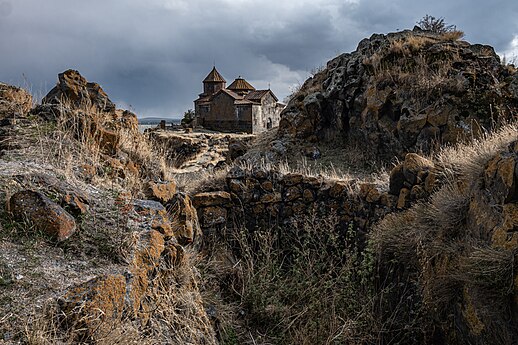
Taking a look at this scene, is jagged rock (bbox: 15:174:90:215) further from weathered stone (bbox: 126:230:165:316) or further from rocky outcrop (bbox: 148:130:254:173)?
rocky outcrop (bbox: 148:130:254:173)

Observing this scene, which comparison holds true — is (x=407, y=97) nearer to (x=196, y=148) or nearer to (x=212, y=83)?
(x=196, y=148)

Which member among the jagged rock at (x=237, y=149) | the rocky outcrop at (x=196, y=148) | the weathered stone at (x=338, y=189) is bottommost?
the weathered stone at (x=338, y=189)

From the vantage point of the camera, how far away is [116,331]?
8.08 feet

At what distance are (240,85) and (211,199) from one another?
121 feet

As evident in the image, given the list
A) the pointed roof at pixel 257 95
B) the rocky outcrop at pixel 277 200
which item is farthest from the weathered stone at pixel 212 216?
the pointed roof at pixel 257 95

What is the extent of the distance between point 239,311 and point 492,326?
8.32 ft

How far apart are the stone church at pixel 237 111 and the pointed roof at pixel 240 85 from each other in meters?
1.69

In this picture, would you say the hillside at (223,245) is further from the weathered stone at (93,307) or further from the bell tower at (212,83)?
the bell tower at (212,83)

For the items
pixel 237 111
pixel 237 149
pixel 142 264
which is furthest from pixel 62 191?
pixel 237 111

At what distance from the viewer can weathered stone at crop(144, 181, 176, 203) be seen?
4.75 m

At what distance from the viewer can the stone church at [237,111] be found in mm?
35625

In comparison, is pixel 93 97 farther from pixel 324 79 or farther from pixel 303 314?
pixel 324 79

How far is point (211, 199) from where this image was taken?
6574 mm

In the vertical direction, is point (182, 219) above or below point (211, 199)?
below
